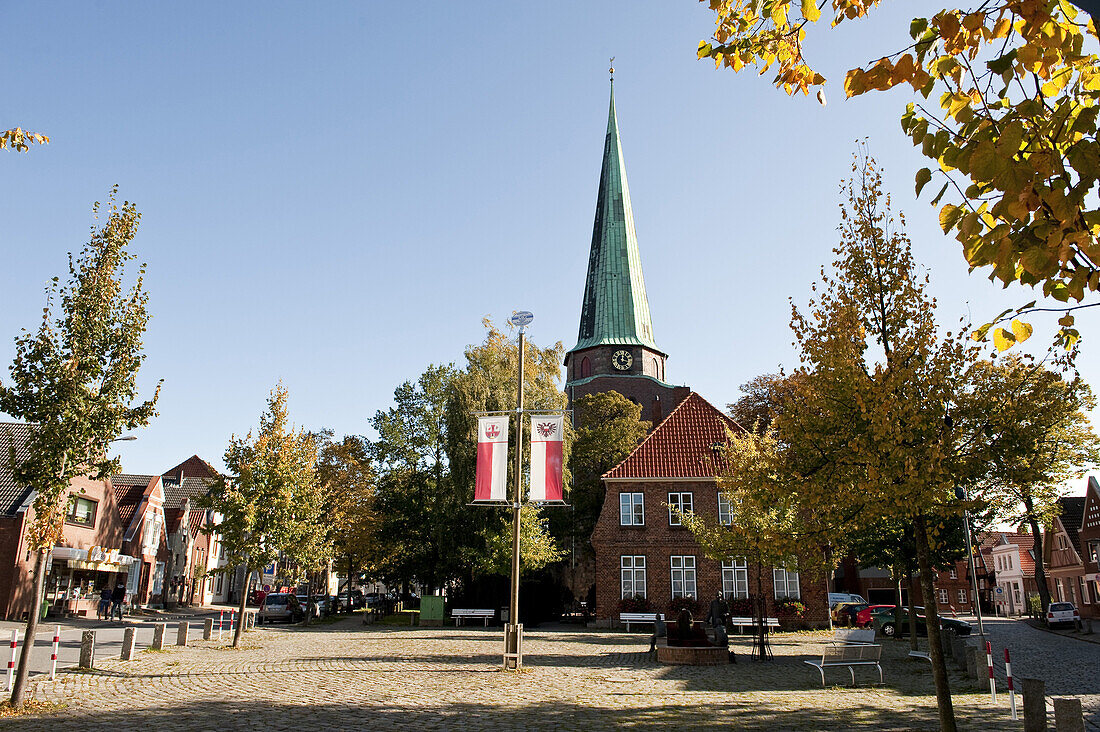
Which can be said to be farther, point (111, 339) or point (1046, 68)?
point (111, 339)

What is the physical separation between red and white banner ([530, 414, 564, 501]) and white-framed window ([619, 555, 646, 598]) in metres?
18.9

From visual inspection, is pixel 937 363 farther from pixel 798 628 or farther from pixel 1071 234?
pixel 798 628

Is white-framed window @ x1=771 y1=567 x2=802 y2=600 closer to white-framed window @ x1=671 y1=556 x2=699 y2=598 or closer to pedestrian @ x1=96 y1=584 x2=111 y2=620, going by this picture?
white-framed window @ x1=671 y1=556 x2=699 y2=598

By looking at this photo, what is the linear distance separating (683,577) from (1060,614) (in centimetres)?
2204

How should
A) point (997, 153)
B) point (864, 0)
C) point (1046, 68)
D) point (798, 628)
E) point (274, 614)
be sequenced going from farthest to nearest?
point (274, 614) → point (798, 628) → point (864, 0) → point (1046, 68) → point (997, 153)

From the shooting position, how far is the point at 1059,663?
21.8 m

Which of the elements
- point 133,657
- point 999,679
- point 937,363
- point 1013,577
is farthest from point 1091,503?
point 133,657

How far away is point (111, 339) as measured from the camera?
40.7 ft

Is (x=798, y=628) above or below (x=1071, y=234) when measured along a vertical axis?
below

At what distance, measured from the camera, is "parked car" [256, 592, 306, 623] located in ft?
123

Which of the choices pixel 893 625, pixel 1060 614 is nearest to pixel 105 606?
pixel 893 625

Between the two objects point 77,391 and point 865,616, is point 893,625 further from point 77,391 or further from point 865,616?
point 77,391

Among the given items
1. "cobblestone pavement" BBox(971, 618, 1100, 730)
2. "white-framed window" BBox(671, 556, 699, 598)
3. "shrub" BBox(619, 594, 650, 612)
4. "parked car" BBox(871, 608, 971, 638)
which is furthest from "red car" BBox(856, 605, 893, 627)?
"shrub" BBox(619, 594, 650, 612)

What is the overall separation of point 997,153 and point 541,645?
75.6 ft
